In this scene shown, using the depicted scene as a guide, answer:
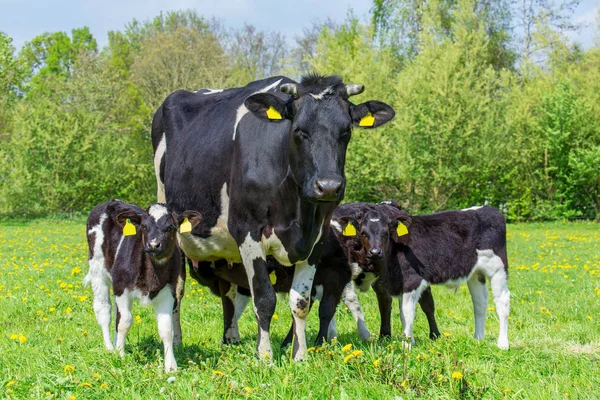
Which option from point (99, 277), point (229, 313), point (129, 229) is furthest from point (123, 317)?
point (229, 313)

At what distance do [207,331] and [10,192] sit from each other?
28.4 m

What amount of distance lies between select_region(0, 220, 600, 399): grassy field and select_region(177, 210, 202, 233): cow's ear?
111 cm

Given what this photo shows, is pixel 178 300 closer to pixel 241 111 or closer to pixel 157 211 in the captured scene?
Answer: pixel 157 211

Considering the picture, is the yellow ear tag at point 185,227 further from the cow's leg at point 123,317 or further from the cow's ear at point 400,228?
the cow's ear at point 400,228

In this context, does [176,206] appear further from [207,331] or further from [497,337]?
[497,337]

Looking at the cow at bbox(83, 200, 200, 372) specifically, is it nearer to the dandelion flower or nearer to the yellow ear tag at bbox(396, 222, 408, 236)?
the yellow ear tag at bbox(396, 222, 408, 236)

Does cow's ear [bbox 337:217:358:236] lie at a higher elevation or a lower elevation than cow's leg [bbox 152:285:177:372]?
higher

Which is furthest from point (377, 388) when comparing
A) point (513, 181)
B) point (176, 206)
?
point (513, 181)

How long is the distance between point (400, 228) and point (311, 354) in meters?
2.42

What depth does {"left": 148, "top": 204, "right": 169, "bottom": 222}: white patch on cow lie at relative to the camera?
6.25 meters

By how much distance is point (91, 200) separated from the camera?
35250mm

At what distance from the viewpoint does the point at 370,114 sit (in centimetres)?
604

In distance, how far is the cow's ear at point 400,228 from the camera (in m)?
7.48

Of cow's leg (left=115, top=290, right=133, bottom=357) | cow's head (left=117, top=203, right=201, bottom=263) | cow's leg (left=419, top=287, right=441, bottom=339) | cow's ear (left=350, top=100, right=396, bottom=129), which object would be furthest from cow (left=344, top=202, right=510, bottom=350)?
cow's leg (left=115, top=290, right=133, bottom=357)
